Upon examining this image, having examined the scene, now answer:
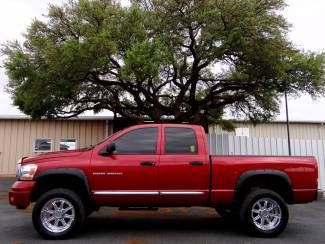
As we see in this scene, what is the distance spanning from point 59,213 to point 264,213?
3.69 meters

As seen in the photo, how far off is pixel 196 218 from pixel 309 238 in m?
2.86

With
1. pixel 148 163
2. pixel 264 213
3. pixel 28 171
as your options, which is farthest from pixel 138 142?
pixel 264 213

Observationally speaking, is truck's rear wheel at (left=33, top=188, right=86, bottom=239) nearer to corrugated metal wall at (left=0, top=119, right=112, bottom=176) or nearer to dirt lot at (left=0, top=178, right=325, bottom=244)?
dirt lot at (left=0, top=178, right=325, bottom=244)

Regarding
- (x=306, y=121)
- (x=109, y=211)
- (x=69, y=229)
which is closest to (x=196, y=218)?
(x=109, y=211)

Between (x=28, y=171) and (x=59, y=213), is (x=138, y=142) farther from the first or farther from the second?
(x=28, y=171)

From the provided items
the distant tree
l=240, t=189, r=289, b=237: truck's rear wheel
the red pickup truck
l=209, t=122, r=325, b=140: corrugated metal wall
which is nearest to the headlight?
the red pickup truck

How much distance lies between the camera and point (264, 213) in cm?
762

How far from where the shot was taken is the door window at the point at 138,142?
7.66 meters

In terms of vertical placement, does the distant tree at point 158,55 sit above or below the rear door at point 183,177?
above

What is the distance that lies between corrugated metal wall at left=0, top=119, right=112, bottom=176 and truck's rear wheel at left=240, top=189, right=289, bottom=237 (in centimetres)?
1702

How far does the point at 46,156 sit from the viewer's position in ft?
24.7

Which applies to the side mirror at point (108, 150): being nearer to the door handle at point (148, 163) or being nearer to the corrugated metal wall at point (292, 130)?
the door handle at point (148, 163)

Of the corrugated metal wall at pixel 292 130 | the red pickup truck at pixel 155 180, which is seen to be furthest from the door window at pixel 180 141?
the corrugated metal wall at pixel 292 130

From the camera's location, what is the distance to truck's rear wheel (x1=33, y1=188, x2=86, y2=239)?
7219mm
